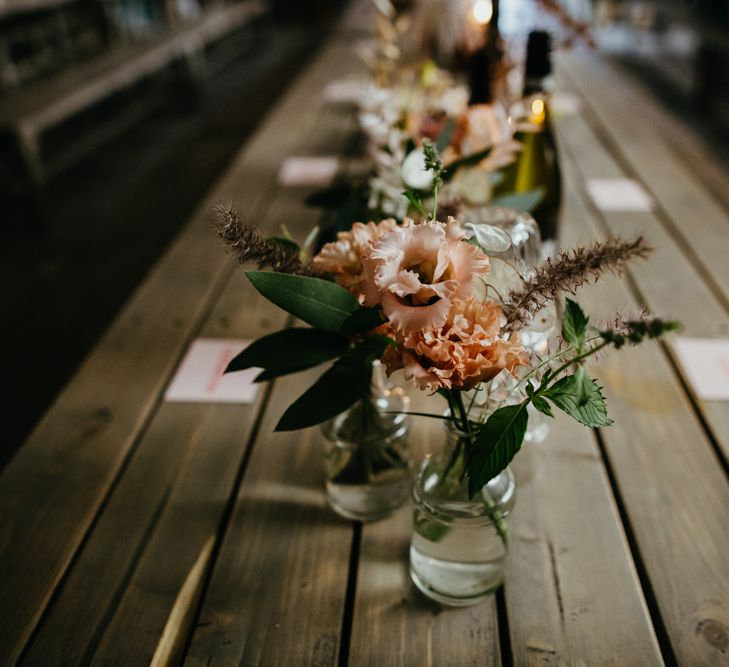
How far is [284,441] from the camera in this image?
911mm

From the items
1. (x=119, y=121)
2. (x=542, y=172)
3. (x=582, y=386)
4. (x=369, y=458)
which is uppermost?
(x=582, y=386)

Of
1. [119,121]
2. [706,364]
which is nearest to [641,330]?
[706,364]

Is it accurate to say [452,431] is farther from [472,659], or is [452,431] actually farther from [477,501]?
[472,659]

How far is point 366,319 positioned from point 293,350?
10cm

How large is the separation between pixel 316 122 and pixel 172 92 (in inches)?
144

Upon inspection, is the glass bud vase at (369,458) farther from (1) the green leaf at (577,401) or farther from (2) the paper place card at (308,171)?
(2) the paper place card at (308,171)

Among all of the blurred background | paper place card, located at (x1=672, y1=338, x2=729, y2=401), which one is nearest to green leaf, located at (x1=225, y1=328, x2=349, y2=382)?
paper place card, located at (x1=672, y1=338, x2=729, y2=401)

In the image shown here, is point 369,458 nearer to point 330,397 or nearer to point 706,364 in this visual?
point 330,397

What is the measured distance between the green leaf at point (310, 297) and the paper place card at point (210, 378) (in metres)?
0.39

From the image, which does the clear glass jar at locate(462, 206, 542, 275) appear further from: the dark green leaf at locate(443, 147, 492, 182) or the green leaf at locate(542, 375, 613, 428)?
the green leaf at locate(542, 375, 613, 428)

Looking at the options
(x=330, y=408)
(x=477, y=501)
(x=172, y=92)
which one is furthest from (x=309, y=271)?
(x=172, y=92)

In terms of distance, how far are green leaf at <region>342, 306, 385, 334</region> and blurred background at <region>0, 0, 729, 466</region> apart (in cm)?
81

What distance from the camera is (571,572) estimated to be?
Result: 713 mm

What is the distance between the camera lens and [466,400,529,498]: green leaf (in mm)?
536
